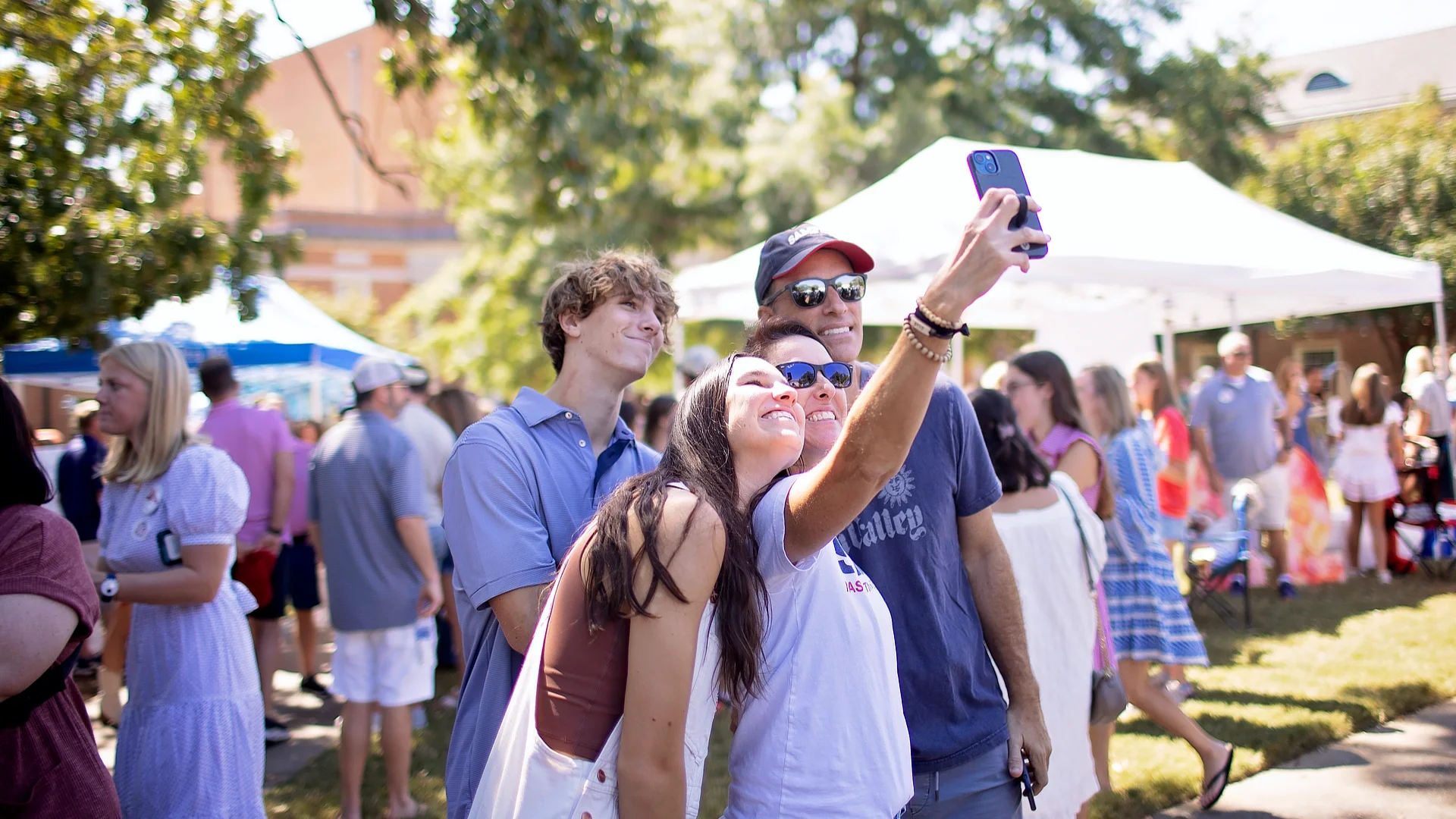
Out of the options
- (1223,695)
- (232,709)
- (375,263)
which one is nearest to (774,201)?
(1223,695)

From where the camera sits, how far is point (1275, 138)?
98.4ft

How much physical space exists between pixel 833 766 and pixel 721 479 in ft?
1.79

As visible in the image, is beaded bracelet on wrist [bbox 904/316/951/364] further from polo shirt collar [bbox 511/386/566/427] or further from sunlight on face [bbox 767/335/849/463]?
polo shirt collar [bbox 511/386/566/427]

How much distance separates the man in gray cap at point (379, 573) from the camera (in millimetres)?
4742

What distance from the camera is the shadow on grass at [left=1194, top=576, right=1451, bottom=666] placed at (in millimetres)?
7438

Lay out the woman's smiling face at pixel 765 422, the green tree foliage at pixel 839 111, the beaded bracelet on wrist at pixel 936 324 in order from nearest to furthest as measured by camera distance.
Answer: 1. the beaded bracelet on wrist at pixel 936 324
2. the woman's smiling face at pixel 765 422
3. the green tree foliage at pixel 839 111

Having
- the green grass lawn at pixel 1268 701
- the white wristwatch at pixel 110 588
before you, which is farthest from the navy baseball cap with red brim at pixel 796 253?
the green grass lawn at pixel 1268 701

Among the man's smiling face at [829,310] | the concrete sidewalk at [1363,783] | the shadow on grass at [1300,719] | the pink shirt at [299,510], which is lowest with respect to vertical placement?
the concrete sidewalk at [1363,783]

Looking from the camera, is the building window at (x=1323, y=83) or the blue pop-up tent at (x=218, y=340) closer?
the blue pop-up tent at (x=218, y=340)

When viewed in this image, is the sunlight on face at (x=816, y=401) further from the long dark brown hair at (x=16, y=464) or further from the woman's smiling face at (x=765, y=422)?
the long dark brown hair at (x=16, y=464)

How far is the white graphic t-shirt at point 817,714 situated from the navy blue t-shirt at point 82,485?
252 inches

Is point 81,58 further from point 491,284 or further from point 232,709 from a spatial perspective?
point 491,284

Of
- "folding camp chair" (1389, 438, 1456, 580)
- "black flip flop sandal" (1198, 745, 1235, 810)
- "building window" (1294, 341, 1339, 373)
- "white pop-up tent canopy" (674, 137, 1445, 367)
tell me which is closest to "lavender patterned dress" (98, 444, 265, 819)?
"white pop-up tent canopy" (674, 137, 1445, 367)

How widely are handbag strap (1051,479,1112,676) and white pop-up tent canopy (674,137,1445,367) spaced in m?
2.19
